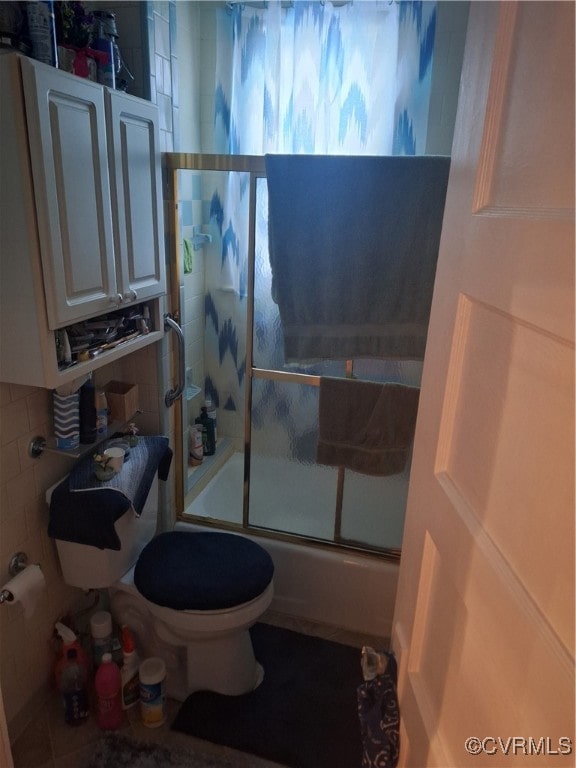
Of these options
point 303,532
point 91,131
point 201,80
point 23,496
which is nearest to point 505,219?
point 91,131

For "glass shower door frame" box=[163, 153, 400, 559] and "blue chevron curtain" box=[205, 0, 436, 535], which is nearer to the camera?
"glass shower door frame" box=[163, 153, 400, 559]

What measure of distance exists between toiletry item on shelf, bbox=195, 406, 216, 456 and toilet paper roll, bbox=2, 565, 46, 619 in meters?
1.03

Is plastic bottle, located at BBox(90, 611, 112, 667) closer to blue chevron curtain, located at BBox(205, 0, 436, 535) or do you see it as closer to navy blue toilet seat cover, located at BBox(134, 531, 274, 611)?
navy blue toilet seat cover, located at BBox(134, 531, 274, 611)

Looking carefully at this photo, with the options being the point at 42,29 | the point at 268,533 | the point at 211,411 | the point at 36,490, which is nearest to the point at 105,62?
the point at 42,29

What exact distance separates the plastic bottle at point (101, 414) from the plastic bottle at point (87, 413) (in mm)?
30

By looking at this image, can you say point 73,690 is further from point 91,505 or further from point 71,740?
point 91,505

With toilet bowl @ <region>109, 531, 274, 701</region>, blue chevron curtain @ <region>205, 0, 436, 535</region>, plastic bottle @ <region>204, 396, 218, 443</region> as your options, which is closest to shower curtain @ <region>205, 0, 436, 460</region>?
blue chevron curtain @ <region>205, 0, 436, 535</region>

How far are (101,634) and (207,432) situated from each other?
985 mm

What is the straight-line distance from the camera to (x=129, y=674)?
1.69m

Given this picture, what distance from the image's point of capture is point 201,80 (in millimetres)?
2332

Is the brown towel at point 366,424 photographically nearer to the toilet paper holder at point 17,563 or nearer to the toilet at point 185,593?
the toilet at point 185,593

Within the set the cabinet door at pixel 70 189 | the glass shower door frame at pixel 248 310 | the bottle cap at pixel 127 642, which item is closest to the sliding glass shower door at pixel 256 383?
the glass shower door frame at pixel 248 310

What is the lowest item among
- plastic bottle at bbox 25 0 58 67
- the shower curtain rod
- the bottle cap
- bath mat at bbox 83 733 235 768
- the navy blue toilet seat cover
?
bath mat at bbox 83 733 235 768

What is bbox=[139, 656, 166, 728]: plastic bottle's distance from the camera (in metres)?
1.62
